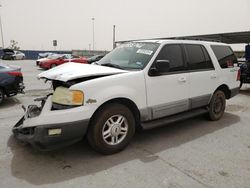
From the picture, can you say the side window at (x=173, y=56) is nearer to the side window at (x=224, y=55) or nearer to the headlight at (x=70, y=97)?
the side window at (x=224, y=55)

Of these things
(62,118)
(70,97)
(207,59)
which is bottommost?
(62,118)

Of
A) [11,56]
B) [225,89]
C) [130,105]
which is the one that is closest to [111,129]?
[130,105]

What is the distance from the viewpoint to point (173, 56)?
4348mm

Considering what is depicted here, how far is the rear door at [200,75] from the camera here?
462 centimetres

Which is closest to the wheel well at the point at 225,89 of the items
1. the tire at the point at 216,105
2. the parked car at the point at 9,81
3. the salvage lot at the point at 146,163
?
the tire at the point at 216,105

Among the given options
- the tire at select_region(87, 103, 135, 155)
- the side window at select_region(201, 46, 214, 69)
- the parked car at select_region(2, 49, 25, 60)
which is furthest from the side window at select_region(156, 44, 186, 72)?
the parked car at select_region(2, 49, 25, 60)

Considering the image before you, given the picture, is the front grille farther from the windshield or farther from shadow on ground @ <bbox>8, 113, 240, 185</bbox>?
the windshield

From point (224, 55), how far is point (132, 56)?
104 inches

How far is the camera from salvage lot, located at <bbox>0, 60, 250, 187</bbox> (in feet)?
9.51

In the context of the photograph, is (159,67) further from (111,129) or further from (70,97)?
(70,97)

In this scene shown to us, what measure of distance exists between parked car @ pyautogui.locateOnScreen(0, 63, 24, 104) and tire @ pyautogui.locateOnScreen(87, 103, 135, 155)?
4.58 meters

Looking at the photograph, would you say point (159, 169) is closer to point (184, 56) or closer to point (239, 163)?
point (239, 163)

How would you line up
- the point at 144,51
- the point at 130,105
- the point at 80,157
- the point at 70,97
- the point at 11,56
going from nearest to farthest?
the point at 70,97 < the point at 80,157 < the point at 130,105 < the point at 144,51 < the point at 11,56

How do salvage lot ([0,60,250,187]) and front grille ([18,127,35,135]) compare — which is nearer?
salvage lot ([0,60,250,187])
